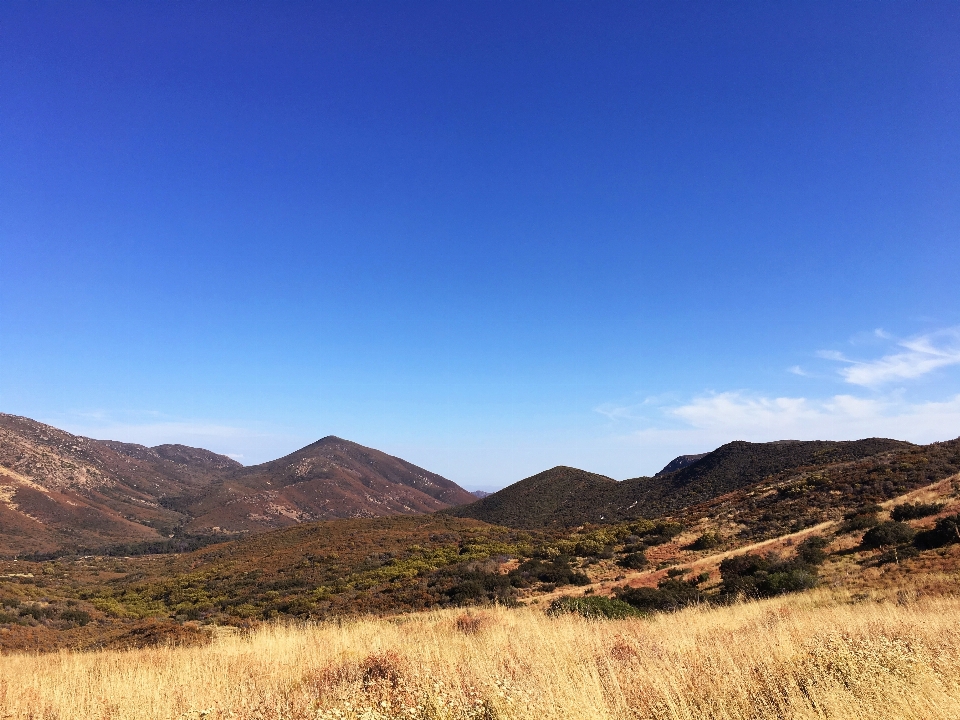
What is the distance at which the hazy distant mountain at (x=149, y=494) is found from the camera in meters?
88.4

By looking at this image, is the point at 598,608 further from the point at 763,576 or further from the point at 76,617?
the point at 76,617

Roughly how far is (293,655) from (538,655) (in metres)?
4.56

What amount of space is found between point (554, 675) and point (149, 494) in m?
158

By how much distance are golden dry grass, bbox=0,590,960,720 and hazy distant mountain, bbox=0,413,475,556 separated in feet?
286

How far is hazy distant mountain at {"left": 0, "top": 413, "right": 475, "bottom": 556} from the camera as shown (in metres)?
88.4

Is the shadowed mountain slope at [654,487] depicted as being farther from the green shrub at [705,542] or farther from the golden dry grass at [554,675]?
the golden dry grass at [554,675]

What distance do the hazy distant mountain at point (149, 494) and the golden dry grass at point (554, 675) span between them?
286ft

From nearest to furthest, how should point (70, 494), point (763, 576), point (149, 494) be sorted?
point (763, 576), point (70, 494), point (149, 494)

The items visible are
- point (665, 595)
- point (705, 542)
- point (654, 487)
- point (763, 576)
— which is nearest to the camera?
point (763, 576)

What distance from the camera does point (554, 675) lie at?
6.58m

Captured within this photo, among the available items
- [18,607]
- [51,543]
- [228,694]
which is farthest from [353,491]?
[228,694]

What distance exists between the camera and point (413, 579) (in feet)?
98.2

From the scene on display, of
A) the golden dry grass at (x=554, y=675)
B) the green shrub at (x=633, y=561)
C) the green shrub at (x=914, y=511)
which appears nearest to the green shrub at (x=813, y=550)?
the green shrub at (x=914, y=511)

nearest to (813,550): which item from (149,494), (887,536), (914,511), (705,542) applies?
(887,536)
